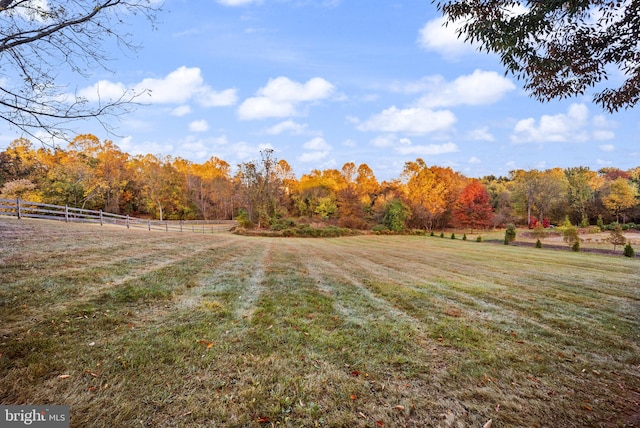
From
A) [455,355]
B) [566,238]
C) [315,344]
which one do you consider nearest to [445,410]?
[455,355]

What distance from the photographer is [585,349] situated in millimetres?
4023

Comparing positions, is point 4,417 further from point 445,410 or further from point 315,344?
point 445,410

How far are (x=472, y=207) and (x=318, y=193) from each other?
24271 millimetres

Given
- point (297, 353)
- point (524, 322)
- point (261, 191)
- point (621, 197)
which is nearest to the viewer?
point (297, 353)

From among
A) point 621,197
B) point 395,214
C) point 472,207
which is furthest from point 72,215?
point 621,197

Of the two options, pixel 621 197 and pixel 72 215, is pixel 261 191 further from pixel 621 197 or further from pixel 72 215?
pixel 621 197

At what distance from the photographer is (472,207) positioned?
129ft

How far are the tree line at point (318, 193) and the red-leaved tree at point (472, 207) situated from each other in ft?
0.48

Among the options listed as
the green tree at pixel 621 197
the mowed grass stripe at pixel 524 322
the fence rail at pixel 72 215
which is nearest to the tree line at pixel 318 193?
the green tree at pixel 621 197

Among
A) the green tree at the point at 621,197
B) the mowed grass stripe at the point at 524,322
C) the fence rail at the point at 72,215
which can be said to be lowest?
the mowed grass stripe at the point at 524,322

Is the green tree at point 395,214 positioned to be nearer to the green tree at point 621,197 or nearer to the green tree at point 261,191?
the green tree at point 261,191

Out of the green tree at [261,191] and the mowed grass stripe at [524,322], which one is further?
the green tree at [261,191]

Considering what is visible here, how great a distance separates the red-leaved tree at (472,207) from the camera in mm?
39531

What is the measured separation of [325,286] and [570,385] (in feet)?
15.4
